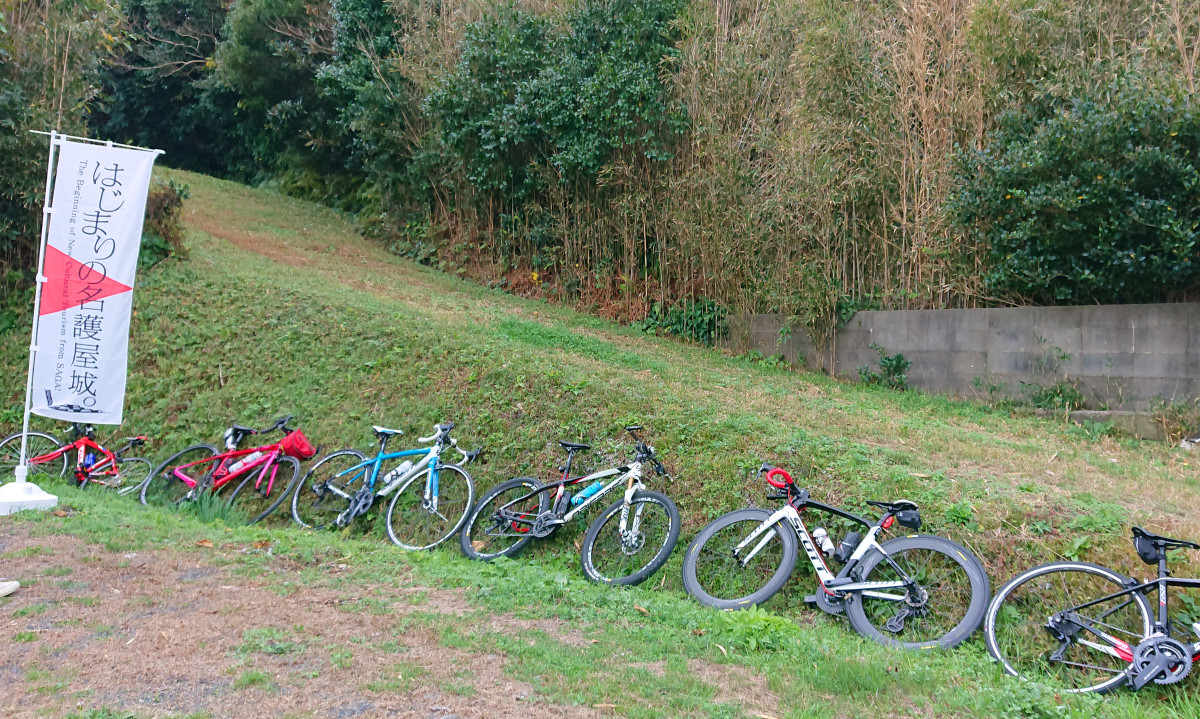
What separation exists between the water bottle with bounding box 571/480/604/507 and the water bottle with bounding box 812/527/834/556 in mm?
1669

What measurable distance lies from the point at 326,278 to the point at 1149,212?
35.6ft

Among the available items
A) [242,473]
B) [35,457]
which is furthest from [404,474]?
[35,457]

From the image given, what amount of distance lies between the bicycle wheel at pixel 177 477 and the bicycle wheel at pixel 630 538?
411 cm

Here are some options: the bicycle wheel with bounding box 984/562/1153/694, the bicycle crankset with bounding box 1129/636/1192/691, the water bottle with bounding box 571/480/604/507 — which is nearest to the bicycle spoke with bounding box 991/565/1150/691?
the bicycle wheel with bounding box 984/562/1153/694

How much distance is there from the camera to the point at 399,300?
40.3 feet

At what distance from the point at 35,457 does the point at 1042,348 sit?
10570mm

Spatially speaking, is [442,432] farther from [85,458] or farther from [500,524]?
[85,458]

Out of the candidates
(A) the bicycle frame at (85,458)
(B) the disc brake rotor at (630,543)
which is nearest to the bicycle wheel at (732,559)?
(B) the disc brake rotor at (630,543)

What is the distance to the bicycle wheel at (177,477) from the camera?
801cm

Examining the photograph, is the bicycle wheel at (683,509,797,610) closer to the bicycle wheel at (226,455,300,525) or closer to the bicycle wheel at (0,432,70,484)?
the bicycle wheel at (226,455,300,525)

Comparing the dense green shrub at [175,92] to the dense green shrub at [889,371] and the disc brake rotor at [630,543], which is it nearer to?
the dense green shrub at [889,371]

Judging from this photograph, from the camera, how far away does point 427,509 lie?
22.7ft

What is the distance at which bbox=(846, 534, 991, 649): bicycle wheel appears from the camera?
475 cm

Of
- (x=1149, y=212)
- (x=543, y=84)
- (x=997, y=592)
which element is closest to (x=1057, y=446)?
(x=1149, y=212)
